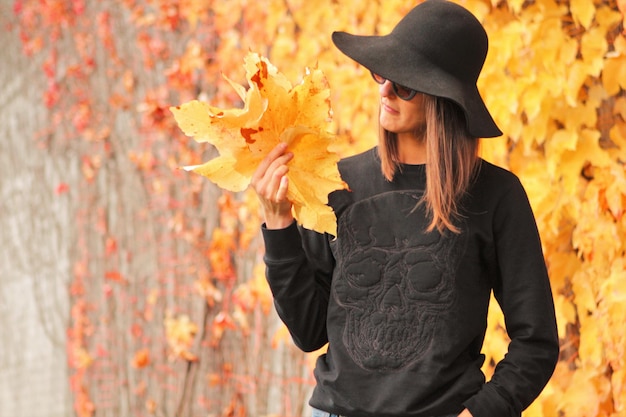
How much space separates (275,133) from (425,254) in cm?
39

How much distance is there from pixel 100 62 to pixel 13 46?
119cm

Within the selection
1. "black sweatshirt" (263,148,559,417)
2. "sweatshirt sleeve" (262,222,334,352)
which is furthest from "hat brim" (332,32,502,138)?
"sweatshirt sleeve" (262,222,334,352)

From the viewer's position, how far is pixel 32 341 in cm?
612

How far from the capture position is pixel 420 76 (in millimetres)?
2049

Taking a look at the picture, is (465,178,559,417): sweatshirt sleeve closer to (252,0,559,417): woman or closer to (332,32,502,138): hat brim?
(252,0,559,417): woman

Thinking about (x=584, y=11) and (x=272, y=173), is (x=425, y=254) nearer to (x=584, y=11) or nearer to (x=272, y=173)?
(x=272, y=173)

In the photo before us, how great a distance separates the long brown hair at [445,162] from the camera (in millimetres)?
2047

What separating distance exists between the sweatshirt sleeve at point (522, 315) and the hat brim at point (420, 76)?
0.58 feet

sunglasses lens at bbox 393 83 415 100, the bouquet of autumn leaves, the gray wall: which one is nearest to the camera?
the bouquet of autumn leaves

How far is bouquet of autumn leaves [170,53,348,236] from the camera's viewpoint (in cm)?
196

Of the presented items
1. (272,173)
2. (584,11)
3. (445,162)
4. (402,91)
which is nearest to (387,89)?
(402,91)

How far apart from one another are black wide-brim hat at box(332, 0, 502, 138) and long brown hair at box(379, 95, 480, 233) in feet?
0.17

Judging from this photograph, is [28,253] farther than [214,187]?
Yes

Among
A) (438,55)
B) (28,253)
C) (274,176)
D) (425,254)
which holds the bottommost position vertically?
(28,253)
